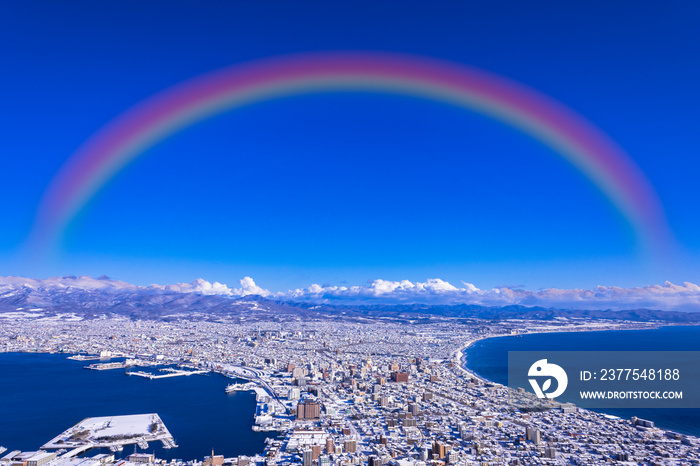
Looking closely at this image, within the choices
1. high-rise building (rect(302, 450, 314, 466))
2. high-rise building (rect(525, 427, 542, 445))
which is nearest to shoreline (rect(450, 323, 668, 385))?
high-rise building (rect(525, 427, 542, 445))

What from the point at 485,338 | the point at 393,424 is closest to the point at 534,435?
the point at 393,424

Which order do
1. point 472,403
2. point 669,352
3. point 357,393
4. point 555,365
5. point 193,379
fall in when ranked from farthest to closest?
point 669,352 < point 555,365 < point 193,379 < point 357,393 < point 472,403

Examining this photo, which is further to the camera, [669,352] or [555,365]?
[669,352]

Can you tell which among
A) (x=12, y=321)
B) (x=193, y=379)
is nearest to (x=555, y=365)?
(x=193, y=379)

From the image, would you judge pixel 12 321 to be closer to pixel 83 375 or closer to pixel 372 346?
pixel 83 375

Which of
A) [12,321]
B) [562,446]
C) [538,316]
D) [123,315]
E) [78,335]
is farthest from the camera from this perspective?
[538,316]

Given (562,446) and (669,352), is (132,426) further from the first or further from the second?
(669,352)

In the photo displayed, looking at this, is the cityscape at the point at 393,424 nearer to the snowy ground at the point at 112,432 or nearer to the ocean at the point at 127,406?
the snowy ground at the point at 112,432

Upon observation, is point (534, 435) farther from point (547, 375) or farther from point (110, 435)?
point (547, 375)
